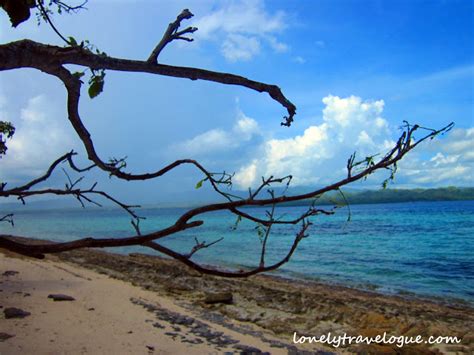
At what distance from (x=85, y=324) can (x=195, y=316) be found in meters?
2.81

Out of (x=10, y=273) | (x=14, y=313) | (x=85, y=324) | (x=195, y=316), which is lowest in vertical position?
(x=195, y=316)

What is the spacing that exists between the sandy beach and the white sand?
2cm

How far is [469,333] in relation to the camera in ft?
27.5

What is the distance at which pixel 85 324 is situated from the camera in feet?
22.6

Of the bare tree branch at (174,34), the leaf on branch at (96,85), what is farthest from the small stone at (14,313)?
the bare tree branch at (174,34)

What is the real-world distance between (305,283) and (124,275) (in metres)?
6.93

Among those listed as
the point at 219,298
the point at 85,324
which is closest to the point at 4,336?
the point at 85,324

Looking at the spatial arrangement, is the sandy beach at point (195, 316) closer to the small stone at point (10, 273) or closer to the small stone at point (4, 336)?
the small stone at point (4, 336)

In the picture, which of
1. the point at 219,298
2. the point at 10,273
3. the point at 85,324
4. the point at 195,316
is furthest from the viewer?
the point at 10,273

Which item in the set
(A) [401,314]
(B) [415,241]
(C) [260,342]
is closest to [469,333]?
(A) [401,314]

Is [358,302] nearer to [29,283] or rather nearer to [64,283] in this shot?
[64,283]

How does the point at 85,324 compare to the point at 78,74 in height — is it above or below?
below

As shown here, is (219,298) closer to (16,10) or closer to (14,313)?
(14,313)

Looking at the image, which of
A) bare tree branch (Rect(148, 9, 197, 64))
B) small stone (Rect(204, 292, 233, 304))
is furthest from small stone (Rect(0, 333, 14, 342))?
small stone (Rect(204, 292, 233, 304))
